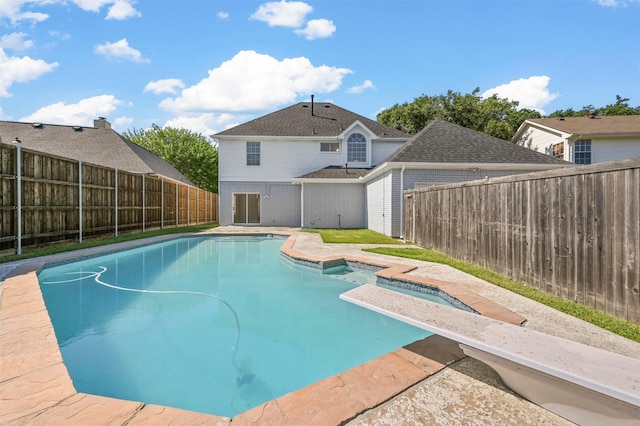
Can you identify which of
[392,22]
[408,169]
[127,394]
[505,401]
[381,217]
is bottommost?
[127,394]

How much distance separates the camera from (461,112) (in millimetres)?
30953

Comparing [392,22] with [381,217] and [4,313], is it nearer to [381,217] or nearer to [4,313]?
[381,217]

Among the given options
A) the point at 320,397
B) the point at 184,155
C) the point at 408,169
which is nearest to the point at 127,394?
the point at 320,397

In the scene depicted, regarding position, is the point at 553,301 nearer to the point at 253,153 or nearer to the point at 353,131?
the point at 353,131

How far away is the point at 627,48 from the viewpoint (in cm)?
1616

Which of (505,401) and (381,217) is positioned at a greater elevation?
(381,217)

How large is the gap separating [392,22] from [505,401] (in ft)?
43.7

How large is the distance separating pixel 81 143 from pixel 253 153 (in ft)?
32.6

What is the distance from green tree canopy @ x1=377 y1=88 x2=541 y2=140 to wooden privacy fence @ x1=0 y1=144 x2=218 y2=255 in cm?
2438

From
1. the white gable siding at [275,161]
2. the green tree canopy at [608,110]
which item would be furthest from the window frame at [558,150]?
the green tree canopy at [608,110]

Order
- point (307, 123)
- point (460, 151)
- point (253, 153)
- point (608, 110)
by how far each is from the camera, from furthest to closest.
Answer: point (608, 110)
point (307, 123)
point (253, 153)
point (460, 151)

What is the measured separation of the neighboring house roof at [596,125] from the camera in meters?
18.5

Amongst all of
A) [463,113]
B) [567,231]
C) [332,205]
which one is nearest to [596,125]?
[463,113]

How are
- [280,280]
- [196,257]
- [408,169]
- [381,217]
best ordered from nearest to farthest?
1. [280,280]
2. [196,257]
3. [408,169]
4. [381,217]
